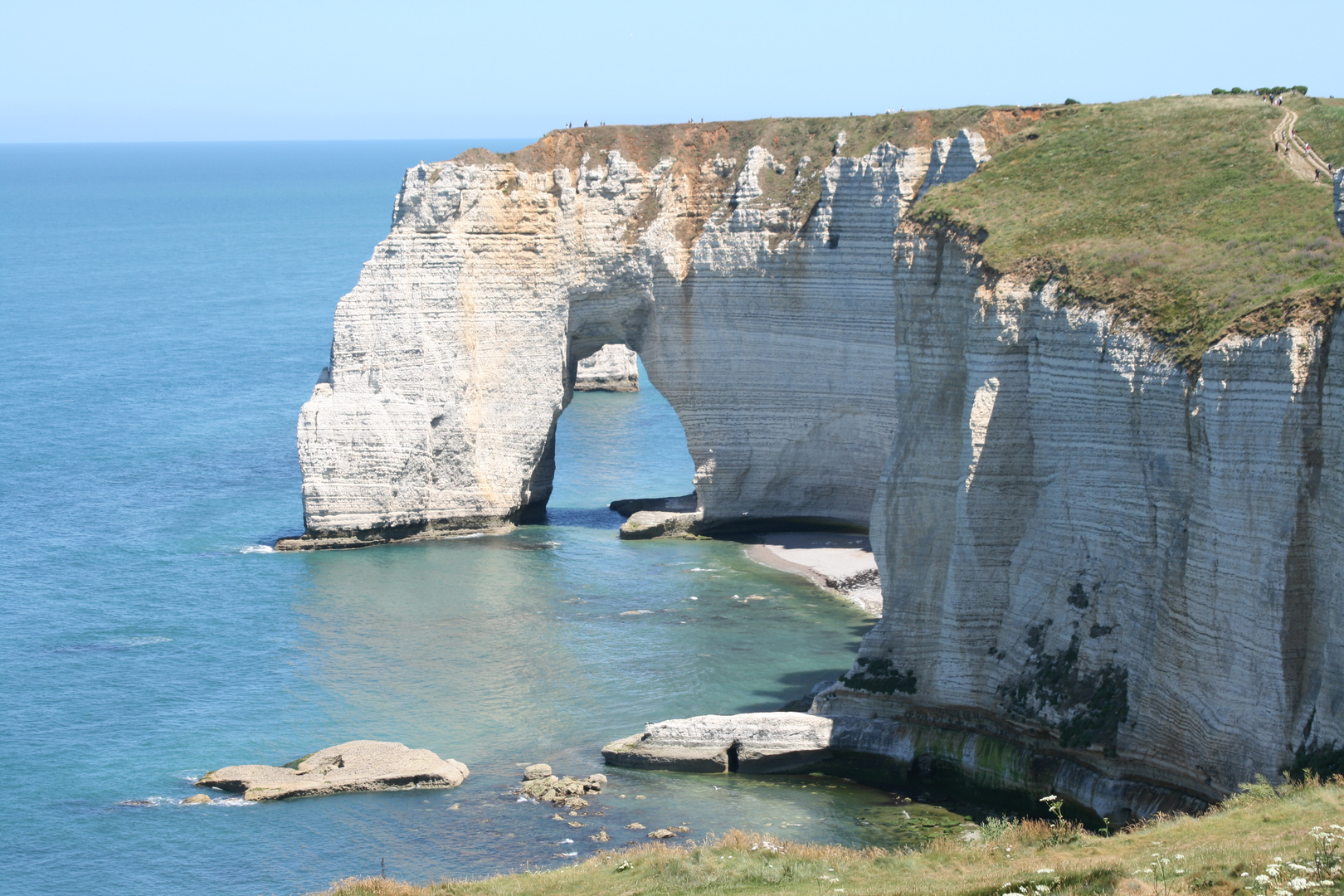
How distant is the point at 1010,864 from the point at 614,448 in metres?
53.5

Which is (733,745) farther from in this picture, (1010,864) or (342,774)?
(1010,864)

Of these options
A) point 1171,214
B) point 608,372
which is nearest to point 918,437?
point 1171,214

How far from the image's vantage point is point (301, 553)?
57.9 metres

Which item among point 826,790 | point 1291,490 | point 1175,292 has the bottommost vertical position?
point 826,790

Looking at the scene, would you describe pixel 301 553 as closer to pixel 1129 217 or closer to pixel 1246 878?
pixel 1129 217

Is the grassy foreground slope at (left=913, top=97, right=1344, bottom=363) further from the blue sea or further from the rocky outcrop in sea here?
the rocky outcrop in sea

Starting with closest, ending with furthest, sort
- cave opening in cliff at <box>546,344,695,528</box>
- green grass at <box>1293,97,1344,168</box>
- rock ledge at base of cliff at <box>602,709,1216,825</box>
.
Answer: rock ledge at base of cliff at <box>602,709,1216,825</box>
green grass at <box>1293,97,1344,168</box>
cave opening in cliff at <box>546,344,695,528</box>

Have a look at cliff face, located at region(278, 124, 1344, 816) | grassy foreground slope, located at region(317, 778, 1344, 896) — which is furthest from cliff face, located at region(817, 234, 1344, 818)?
grassy foreground slope, located at region(317, 778, 1344, 896)

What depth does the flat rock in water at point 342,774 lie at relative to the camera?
3688 cm

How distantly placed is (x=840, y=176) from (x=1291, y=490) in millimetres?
29338

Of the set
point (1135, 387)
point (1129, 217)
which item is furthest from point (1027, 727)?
point (1129, 217)

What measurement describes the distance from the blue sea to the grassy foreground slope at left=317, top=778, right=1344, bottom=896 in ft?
15.0

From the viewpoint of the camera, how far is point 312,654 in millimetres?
47094

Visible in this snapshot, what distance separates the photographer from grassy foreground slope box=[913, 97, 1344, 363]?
31.6 metres
